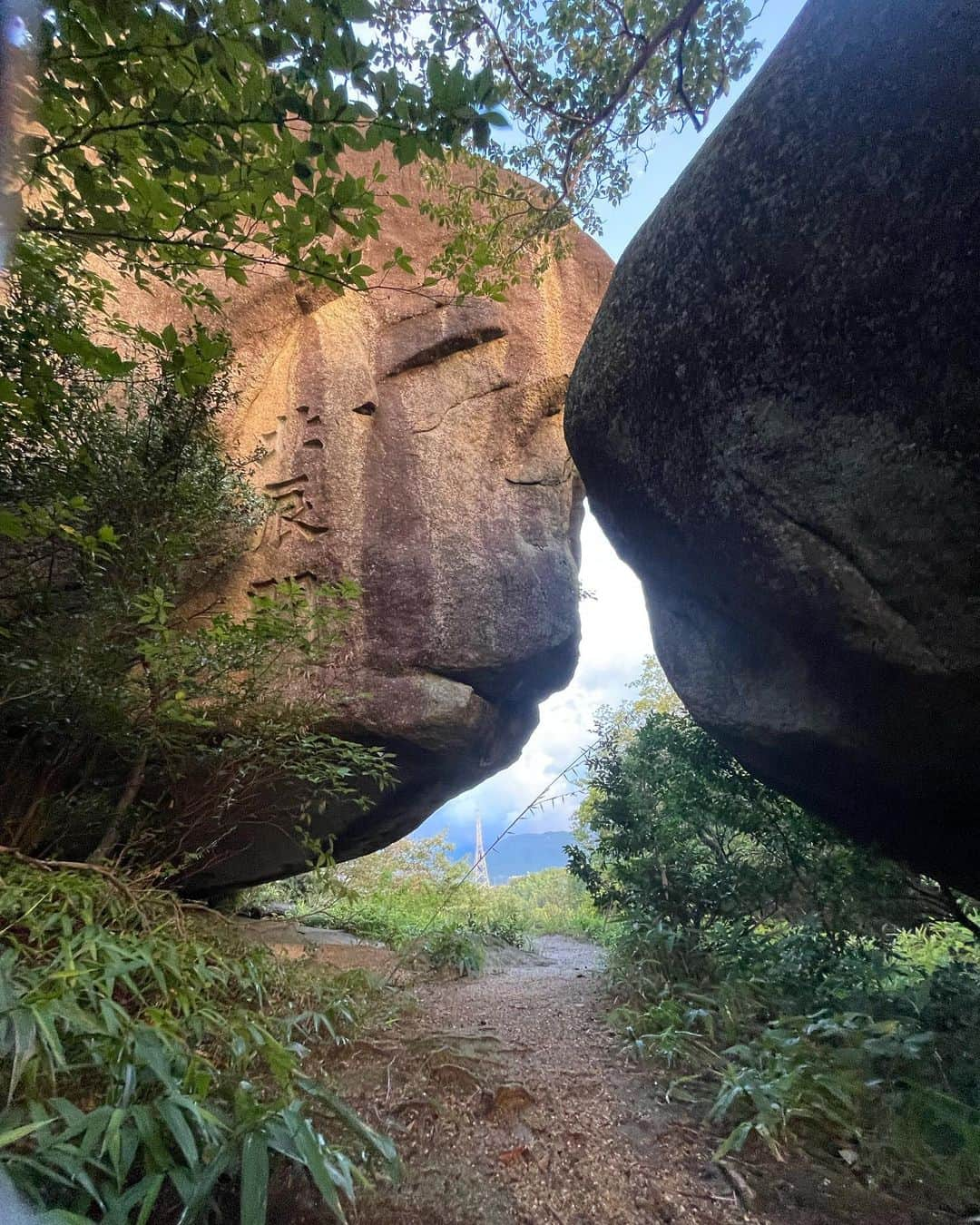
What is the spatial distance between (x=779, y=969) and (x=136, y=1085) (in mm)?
4542

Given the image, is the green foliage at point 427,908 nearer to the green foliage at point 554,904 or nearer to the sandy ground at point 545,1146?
the green foliage at point 554,904

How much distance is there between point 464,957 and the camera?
6.83 m

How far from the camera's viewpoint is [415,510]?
22.8 feet

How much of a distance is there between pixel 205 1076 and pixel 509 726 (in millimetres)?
5480

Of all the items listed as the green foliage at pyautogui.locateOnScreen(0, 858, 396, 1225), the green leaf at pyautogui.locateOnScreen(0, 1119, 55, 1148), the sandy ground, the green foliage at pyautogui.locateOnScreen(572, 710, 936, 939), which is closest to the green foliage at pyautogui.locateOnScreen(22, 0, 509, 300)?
the green leaf at pyautogui.locateOnScreen(0, 1119, 55, 1148)

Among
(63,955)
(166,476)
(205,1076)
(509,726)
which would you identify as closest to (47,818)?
(63,955)

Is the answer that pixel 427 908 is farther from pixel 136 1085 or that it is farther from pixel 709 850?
pixel 136 1085

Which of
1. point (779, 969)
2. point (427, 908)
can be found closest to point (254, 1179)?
point (779, 969)

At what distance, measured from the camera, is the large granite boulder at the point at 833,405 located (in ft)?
7.88

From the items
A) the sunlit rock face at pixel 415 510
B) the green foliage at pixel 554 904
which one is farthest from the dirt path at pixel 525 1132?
the green foliage at pixel 554 904

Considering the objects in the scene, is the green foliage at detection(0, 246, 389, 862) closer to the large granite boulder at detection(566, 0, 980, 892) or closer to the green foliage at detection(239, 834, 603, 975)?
the green foliage at detection(239, 834, 603, 975)

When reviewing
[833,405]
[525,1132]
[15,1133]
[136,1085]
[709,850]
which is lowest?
[709,850]

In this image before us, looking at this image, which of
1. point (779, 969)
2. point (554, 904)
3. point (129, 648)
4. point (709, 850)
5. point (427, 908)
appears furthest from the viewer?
point (554, 904)

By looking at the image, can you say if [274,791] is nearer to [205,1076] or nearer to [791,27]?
[205,1076]
